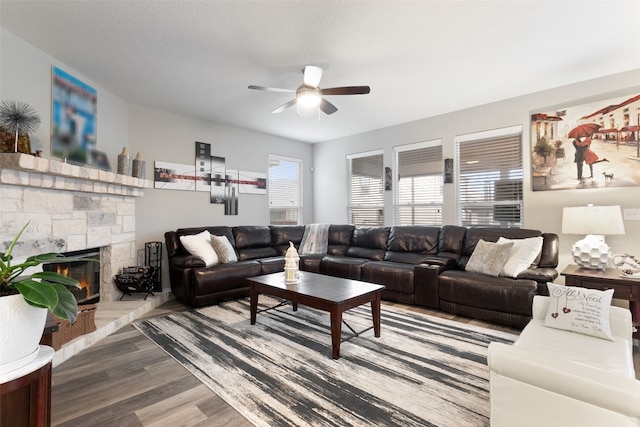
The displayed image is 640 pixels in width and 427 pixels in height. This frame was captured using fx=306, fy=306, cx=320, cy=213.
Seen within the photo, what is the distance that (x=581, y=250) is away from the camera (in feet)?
10.2

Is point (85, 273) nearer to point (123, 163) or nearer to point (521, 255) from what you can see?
point (123, 163)

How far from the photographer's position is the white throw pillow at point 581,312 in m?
1.95

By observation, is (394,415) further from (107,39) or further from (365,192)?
(365,192)

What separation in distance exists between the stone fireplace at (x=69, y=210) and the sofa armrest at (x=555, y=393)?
339 cm

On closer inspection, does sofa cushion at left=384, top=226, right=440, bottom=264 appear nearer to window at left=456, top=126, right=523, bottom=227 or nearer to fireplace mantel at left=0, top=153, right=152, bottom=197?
window at left=456, top=126, right=523, bottom=227

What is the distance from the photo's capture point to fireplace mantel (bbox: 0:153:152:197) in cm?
235

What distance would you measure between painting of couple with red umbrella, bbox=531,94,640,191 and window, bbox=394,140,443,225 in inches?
52.7

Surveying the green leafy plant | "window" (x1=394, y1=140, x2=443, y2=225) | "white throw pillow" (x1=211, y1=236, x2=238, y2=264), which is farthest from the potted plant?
"window" (x1=394, y1=140, x2=443, y2=225)

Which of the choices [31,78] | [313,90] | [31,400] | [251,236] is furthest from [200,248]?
[31,400]

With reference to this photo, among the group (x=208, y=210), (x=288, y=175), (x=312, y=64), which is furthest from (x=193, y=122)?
(x=312, y=64)

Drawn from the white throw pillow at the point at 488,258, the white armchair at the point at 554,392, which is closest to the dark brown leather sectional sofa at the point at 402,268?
the white throw pillow at the point at 488,258

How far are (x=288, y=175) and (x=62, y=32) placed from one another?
4217 millimetres

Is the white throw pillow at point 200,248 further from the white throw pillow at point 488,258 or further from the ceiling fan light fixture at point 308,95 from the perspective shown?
the white throw pillow at point 488,258

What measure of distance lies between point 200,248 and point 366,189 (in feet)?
10.6
